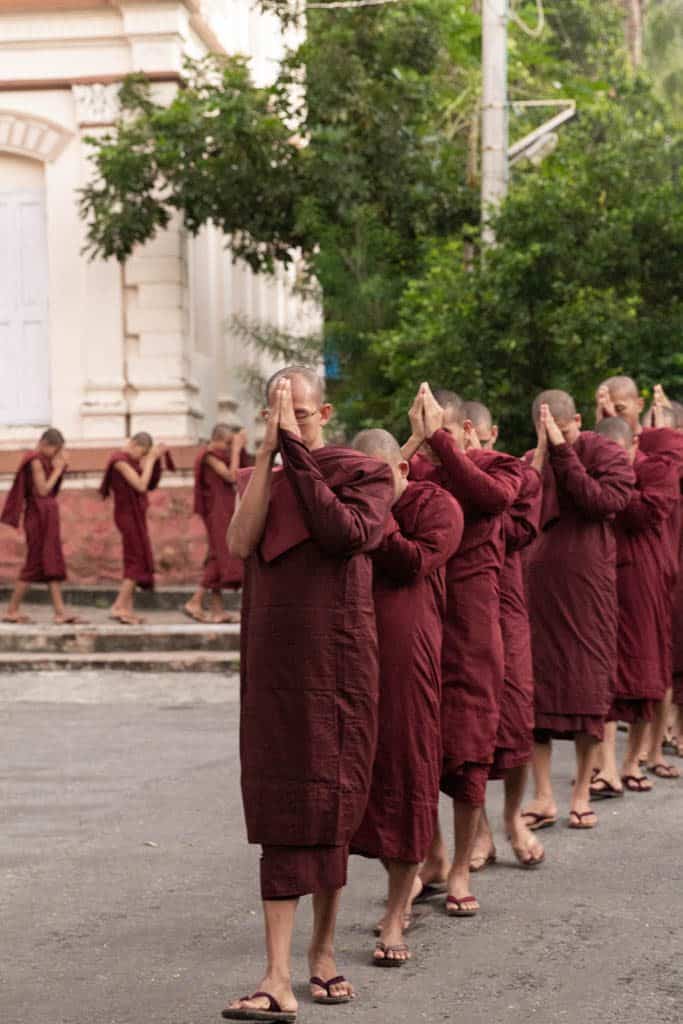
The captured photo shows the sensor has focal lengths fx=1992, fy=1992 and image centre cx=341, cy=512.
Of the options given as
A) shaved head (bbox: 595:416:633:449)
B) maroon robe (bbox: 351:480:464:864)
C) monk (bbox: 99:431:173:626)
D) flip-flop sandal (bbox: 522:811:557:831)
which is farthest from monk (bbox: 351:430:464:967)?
monk (bbox: 99:431:173:626)

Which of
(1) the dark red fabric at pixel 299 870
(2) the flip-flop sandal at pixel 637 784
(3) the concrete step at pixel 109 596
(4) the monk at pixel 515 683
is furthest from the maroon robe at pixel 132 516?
(1) the dark red fabric at pixel 299 870

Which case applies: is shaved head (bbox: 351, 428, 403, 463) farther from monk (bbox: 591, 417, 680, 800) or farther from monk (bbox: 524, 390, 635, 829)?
monk (bbox: 591, 417, 680, 800)

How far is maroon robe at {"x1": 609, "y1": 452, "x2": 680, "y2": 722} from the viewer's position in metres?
9.42

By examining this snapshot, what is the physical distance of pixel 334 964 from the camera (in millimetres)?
5863

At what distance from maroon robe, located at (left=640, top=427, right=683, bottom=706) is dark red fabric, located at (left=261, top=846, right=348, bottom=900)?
14.5 ft

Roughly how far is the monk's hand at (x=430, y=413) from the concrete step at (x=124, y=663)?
8.19m

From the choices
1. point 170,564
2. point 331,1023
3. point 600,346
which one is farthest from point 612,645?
point 170,564

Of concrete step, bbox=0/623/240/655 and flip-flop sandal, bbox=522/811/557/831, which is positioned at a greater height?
flip-flop sandal, bbox=522/811/557/831

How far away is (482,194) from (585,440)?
8.84 m

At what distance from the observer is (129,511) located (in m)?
16.8

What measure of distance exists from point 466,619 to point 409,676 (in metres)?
0.96

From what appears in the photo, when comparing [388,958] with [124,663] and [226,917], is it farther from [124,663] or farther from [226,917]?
[124,663]

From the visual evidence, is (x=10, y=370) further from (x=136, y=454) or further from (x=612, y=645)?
(x=612, y=645)

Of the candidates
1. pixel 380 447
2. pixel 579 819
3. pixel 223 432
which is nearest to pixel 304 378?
pixel 380 447
